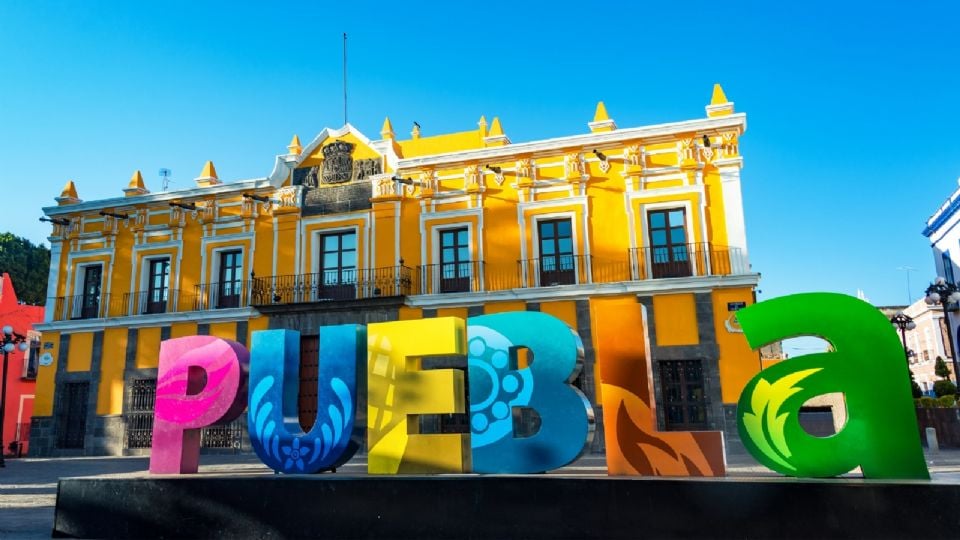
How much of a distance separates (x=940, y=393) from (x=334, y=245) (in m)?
21.3

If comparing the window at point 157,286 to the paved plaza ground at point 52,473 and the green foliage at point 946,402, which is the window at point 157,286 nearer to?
the paved plaza ground at point 52,473

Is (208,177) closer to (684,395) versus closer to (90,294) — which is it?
(90,294)

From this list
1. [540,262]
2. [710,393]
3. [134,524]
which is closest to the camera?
[134,524]

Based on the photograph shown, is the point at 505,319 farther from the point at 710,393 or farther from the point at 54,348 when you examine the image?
the point at 54,348

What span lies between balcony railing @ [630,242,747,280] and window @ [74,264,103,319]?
1733 cm

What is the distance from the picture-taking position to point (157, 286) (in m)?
21.2

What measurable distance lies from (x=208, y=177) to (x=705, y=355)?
16.6m

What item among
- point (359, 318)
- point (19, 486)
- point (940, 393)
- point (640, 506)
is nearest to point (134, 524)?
point (640, 506)

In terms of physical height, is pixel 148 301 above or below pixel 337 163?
below

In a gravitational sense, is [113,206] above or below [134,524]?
above

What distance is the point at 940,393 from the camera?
2277 cm

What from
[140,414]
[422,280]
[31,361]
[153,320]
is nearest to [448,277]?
[422,280]

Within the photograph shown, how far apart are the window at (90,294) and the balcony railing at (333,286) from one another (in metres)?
6.15

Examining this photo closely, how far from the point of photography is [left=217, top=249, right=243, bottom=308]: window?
66.2ft
